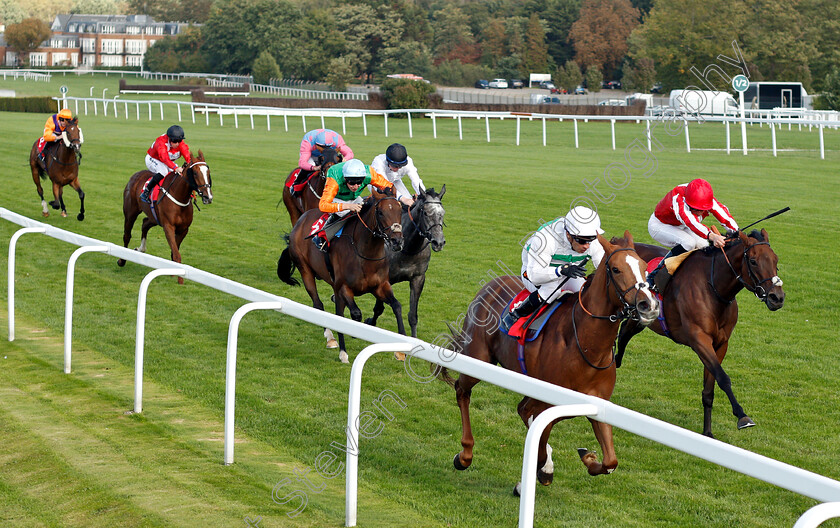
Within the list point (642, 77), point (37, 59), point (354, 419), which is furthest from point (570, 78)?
point (37, 59)

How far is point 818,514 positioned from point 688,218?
4.29 meters

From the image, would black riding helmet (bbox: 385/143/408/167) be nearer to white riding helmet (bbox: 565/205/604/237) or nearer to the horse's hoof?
white riding helmet (bbox: 565/205/604/237)

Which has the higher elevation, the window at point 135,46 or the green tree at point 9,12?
the green tree at point 9,12

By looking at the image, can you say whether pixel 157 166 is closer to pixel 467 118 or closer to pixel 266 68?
pixel 467 118

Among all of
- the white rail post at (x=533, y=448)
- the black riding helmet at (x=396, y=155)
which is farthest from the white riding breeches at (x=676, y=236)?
the white rail post at (x=533, y=448)

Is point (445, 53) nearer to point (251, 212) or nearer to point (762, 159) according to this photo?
point (762, 159)

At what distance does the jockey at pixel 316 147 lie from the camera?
9.91 meters

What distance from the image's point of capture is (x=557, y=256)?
194 inches

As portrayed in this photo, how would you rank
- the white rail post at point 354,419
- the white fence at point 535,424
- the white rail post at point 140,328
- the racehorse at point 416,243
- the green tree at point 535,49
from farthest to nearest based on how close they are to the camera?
the green tree at point 535,49 → the racehorse at point 416,243 → the white rail post at point 140,328 → the white rail post at point 354,419 → the white fence at point 535,424

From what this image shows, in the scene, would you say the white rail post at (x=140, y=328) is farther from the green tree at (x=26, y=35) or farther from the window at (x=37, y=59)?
the window at (x=37, y=59)

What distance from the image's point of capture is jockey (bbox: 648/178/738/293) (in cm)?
631

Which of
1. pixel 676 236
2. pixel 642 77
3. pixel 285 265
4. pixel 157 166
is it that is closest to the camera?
pixel 676 236

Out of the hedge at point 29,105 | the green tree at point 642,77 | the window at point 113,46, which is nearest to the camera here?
the hedge at point 29,105

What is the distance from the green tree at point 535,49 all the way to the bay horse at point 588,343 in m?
68.1
